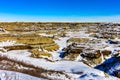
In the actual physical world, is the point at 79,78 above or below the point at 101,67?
above

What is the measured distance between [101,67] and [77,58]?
5.15 metres

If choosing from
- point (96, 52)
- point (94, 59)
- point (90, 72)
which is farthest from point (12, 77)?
point (96, 52)

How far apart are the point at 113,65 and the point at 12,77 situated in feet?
51.8

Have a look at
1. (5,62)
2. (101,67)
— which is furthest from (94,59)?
(5,62)

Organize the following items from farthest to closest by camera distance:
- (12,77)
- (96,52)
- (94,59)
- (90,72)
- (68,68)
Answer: (96,52) < (94,59) < (68,68) < (90,72) < (12,77)

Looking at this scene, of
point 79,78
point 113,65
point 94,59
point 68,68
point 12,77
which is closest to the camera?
point 12,77

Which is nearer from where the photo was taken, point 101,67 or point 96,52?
point 101,67

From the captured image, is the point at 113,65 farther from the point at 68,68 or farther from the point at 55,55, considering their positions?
the point at 55,55

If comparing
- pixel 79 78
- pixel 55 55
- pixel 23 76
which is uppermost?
pixel 23 76

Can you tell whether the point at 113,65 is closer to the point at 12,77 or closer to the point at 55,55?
the point at 55,55

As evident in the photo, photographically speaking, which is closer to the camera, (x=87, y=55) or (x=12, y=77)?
(x=12, y=77)

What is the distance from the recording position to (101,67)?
27.2 metres

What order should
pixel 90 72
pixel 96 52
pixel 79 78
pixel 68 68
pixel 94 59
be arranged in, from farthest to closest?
pixel 96 52 → pixel 94 59 → pixel 68 68 → pixel 90 72 → pixel 79 78

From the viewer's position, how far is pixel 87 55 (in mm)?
32562
